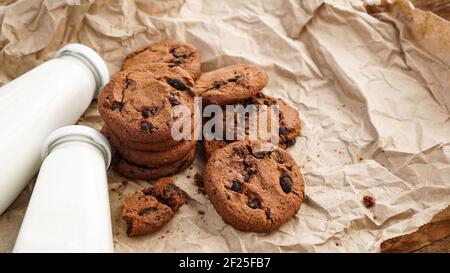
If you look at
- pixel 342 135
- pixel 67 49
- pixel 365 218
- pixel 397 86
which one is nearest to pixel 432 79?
pixel 397 86

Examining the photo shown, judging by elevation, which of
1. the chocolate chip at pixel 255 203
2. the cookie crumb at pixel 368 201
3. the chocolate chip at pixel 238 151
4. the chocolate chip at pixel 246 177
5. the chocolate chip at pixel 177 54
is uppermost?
the chocolate chip at pixel 177 54

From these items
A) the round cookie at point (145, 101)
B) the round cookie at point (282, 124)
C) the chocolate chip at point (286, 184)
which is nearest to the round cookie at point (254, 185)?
the chocolate chip at point (286, 184)

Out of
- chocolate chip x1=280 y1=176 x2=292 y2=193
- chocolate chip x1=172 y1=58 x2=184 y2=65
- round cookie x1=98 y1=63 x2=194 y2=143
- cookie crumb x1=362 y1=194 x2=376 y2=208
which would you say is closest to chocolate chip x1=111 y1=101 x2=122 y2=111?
round cookie x1=98 y1=63 x2=194 y2=143

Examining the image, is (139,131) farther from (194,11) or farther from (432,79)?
(432,79)

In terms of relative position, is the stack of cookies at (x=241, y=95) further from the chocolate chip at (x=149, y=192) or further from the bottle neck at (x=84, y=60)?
the bottle neck at (x=84, y=60)

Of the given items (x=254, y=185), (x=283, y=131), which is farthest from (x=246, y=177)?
(x=283, y=131)

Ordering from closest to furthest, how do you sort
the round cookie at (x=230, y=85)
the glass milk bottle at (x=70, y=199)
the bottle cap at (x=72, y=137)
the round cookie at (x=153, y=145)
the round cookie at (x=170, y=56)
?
the glass milk bottle at (x=70, y=199), the bottle cap at (x=72, y=137), the round cookie at (x=153, y=145), the round cookie at (x=230, y=85), the round cookie at (x=170, y=56)
